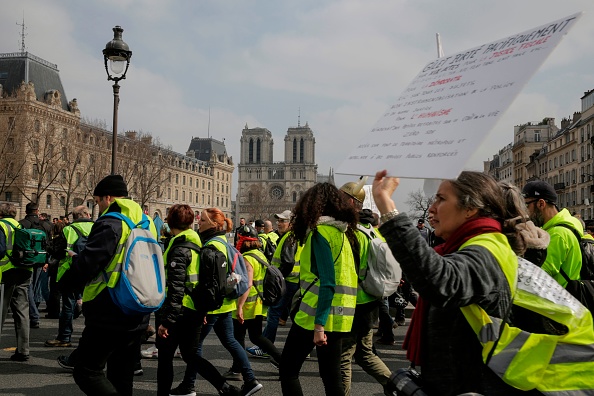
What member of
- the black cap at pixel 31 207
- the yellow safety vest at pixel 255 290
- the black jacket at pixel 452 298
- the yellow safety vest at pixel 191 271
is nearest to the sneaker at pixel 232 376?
the yellow safety vest at pixel 255 290

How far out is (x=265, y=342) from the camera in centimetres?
668

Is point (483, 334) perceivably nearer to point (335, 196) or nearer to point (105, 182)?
point (335, 196)

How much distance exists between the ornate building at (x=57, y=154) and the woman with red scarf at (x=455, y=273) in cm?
1797

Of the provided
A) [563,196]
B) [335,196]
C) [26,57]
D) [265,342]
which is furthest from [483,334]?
[563,196]

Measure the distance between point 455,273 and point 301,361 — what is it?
7.56 feet

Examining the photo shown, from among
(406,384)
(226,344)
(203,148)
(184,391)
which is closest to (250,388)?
(226,344)

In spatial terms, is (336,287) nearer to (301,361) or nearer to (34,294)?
(301,361)

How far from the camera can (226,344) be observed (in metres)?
5.90

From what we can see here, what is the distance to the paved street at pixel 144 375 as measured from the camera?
6180 mm

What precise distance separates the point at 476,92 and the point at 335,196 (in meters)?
2.34

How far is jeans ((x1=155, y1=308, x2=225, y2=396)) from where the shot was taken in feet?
17.3

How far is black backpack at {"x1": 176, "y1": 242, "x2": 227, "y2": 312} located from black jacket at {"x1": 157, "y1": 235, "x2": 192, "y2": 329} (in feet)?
0.38

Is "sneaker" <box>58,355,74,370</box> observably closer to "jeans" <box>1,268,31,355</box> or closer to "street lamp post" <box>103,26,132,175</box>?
"jeans" <box>1,268,31,355</box>

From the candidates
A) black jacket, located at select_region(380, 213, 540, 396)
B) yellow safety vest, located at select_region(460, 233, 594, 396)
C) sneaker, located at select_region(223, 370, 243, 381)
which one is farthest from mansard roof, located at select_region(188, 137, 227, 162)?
yellow safety vest, located at select_region(460, 233, 594, 396)
